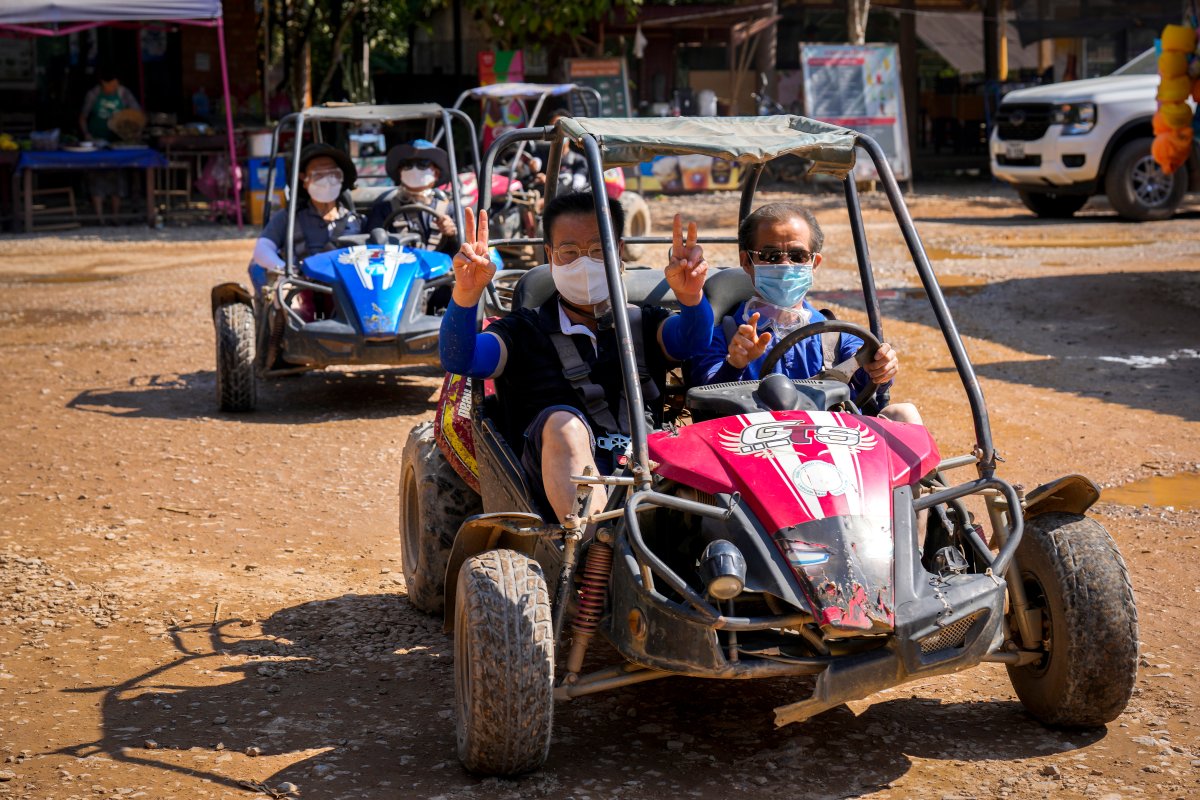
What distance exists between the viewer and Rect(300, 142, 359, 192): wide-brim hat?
9258mm

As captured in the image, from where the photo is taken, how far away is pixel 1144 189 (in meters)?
16.8

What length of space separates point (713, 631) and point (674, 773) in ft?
1.70

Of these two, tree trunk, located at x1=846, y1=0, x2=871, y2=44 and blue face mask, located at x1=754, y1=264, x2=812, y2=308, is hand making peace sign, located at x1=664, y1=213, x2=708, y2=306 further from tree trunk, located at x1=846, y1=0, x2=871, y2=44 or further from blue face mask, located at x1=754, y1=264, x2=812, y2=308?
tree trunk, located at x1=846, y1=0, x2=871, y2=44

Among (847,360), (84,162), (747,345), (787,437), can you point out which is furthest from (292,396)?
(84,162)

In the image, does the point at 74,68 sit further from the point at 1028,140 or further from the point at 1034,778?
the point at 1034,778

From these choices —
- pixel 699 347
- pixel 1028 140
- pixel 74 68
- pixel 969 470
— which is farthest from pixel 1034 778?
pixel 74 68

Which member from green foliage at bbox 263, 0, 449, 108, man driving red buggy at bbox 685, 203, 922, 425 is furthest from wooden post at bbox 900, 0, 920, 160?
man driving red buggy at bbox 685, 203, 922, 425

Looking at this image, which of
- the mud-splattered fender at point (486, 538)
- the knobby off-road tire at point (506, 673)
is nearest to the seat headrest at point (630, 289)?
the mud-splattered fender at point (486, 538)

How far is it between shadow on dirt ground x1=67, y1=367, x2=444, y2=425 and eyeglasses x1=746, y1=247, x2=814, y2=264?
438 cm

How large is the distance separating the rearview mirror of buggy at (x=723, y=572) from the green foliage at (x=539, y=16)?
59.4 ft

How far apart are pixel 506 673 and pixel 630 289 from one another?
6.37 ft

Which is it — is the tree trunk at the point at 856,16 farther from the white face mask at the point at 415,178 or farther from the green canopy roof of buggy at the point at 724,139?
the green canopy roof of buggy at the point at 724,139

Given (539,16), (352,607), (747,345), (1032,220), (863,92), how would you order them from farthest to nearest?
1. (539,16)
2. (863,92)
3. (1032,220)
4. (352,607)
5. (747,345)

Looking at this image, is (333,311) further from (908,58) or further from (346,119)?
(908,58)
